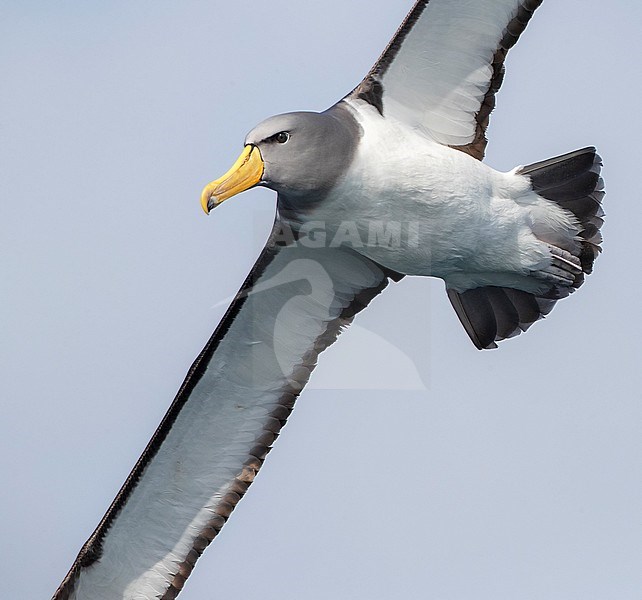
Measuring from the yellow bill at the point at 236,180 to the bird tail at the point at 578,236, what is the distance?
105 inches

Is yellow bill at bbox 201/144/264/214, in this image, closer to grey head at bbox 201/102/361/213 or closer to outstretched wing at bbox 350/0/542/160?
grey head at bbox 201/102/361/213

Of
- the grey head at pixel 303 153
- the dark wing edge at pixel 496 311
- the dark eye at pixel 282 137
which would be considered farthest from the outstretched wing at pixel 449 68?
the dark wing edge at pixel 496 311

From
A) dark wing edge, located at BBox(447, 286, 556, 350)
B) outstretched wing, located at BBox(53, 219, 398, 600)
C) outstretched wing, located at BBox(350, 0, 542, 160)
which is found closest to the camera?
outstretched wing, located at BBox(350, 0, 542, 160)

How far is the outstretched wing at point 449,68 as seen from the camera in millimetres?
13320

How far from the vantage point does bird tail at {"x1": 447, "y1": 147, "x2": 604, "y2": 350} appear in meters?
14.1

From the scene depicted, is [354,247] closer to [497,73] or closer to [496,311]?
[496,311]

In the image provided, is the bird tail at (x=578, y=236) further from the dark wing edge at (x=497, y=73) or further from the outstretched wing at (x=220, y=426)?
the outstretched wing at (x=220, y=426)

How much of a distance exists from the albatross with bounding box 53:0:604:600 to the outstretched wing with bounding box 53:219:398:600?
0.05 feet

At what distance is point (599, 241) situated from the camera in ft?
46.9

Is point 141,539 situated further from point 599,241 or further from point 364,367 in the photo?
point 599,241

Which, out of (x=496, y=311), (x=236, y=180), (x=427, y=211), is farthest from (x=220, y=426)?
(x=427, y=211)

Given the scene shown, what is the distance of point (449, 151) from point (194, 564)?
4902 millimetres

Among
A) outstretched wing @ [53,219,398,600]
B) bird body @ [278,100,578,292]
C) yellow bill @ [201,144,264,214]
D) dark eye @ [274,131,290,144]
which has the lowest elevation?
outstretched wing @ [53,219,398,600]

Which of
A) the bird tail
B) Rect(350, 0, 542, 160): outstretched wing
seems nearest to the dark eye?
Rect(350, 0, 542, 160): outstretched wing
